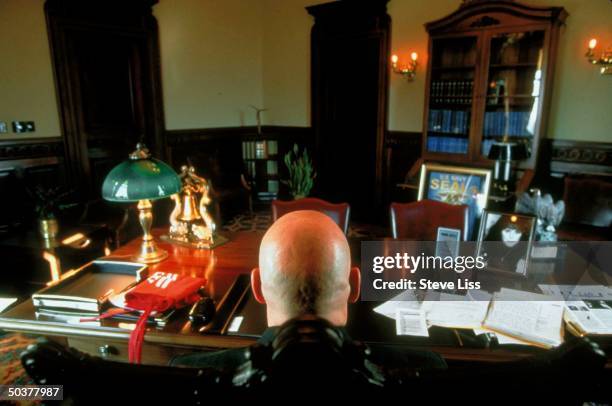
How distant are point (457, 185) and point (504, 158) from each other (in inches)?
20.8

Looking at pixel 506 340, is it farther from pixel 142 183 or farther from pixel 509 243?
pixel 142 183

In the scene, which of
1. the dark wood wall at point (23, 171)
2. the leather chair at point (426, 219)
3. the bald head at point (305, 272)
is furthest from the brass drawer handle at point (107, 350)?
the dark wood wall at point (23, 171)

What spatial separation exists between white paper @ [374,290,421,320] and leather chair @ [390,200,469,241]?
23.7 inches

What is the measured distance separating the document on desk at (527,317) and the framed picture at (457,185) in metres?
2.17

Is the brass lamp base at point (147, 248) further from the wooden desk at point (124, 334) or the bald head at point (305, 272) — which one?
the bald head at point (305, 272)

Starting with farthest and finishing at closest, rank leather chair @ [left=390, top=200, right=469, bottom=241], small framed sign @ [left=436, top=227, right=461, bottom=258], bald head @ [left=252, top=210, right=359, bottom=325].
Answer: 1. leather chair @ [left=390, top=200, right=469, bottom=241]
2. small framed sign @ [left=436, top=227, right=461, bottom=258]
3. bald head @ [left=252, top=210, right=359, bottom=325]

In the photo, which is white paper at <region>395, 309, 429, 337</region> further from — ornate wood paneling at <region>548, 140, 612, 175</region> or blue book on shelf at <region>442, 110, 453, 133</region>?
ornate wood paneling at <region>548, 140, 612, 175</region>

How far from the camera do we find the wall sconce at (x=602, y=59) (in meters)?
3.16

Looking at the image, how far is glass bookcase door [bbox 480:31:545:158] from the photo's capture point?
3.38m

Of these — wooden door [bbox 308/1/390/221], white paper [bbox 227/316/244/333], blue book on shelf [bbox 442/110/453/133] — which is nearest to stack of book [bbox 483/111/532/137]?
blue book on shelf [bbox 442/110/453/133]

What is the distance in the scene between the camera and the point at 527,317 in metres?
1.10

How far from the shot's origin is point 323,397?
0.42m

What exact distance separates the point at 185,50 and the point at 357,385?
459cm

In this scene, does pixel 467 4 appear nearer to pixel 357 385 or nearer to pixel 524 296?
pixel 524 296
